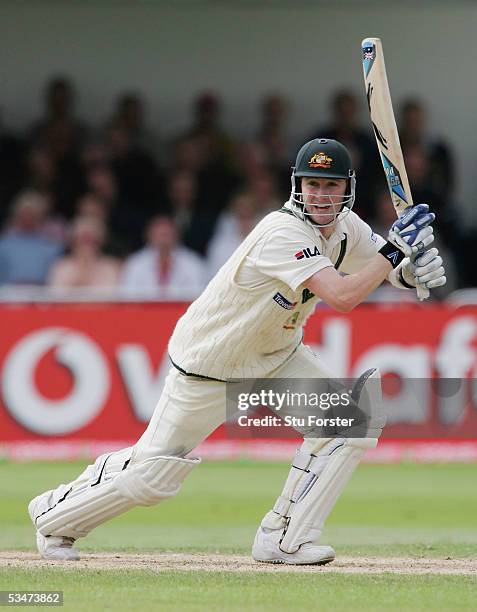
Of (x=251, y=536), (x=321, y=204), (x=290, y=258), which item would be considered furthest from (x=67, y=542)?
(x=321, y=204)

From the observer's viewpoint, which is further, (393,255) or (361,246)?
(361,246)

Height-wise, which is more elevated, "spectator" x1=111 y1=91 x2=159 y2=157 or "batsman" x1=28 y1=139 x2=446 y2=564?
"spectator" x1=111 y1=91 x2=159 y2=157

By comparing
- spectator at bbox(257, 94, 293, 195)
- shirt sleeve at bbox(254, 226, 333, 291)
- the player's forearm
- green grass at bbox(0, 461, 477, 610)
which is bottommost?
green grass at bbox(0, 461, 477, 610)

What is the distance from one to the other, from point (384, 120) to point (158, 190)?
7509mm

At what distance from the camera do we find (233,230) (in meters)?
13.0

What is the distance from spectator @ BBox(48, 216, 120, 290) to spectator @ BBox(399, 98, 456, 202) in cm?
339

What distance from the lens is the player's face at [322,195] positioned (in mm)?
6367

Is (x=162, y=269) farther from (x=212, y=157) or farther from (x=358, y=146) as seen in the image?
(x=358, y=146)

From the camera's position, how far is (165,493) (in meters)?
6.49

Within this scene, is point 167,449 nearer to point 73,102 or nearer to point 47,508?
point 47,508

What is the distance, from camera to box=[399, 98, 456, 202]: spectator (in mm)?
14070

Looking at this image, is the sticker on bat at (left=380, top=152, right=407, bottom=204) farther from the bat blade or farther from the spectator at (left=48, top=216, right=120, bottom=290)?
the spectator at (left=48, top=216, right=120, bottom=290)

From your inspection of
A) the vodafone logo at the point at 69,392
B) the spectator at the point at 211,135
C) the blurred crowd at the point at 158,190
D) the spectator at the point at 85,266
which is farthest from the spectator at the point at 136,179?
the vodafone logo at the point at 69,392

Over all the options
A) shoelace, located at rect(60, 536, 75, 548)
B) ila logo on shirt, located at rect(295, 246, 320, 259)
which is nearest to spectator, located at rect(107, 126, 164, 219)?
shoelace, located at rect(60, 536, 75, 548)
